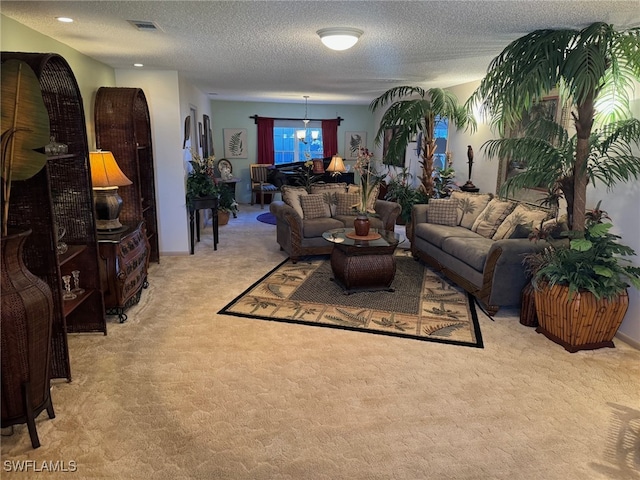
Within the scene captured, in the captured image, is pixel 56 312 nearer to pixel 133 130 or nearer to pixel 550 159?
pixel 133 130

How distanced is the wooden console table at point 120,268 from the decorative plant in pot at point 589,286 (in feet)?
10.8

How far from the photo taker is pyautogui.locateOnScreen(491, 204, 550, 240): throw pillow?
13.7 feet

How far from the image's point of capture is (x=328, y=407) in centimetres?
255

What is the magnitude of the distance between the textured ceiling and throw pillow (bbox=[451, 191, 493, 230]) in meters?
1.44

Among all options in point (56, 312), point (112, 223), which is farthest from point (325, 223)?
point (56, 312)

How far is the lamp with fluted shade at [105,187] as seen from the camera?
12.1 ft

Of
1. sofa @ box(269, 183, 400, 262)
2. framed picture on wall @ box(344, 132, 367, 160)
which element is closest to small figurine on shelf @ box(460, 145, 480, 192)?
sofa @ box(269, 183, 400, 262)

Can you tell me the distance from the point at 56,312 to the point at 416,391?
223 centimetres

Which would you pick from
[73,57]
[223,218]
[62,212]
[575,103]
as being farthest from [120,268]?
[223,218]

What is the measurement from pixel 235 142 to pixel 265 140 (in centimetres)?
71

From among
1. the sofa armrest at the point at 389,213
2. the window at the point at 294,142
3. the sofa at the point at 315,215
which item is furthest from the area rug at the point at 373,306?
the window at the point at 294,142

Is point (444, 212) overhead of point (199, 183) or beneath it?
beneath

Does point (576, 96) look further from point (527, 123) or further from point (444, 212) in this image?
point (444, 212)

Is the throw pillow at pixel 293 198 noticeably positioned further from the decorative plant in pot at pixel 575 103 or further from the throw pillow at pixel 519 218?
the decorative plant in pot at pixel 575 103
